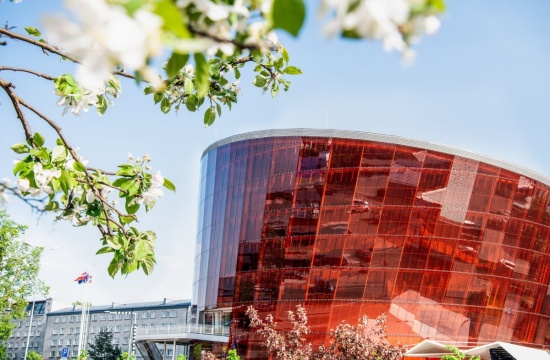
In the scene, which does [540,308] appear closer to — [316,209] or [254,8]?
[316,209]

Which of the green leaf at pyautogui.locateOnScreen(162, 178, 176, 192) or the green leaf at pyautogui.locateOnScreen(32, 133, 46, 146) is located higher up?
the green leaf at pyautogui.locateOnScreen(32, 133, 46, 146)

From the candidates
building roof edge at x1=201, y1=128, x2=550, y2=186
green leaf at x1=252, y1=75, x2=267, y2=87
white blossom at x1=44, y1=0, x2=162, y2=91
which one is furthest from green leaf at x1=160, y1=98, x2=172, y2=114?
building roof edge at x1=201, y1=128, x2=550, y2=186

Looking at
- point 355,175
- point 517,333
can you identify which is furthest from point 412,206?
point 517,333

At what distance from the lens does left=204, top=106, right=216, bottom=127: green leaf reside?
428 centimetres

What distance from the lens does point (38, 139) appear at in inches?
→ 129

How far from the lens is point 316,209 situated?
36531 millimetres

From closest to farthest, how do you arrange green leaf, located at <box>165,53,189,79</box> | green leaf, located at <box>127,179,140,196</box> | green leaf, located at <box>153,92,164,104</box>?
green leaf, located at <box>165,53,189,79</box> → green leaf, located at <box>127,179,140,196</box> → green leaf, located at <box>153,92,164,104</box>

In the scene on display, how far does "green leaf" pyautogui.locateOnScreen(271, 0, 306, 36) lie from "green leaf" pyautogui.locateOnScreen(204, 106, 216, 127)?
3.10m

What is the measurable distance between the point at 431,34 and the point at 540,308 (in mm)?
Result: 43328

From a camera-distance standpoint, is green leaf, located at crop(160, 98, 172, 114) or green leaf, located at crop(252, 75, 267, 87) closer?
green leaf, located at crop(160, 98, 172, 114)

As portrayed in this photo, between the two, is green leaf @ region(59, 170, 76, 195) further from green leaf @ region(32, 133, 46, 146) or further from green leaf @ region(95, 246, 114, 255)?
green leaf @ region(95, 246, 114, 255)

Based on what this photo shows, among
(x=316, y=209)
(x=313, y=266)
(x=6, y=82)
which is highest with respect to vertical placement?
(x=6, y=82)

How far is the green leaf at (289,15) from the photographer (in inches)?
46.4

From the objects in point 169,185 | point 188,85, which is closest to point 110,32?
point 169,185
